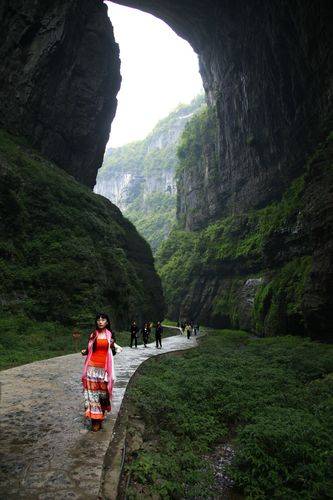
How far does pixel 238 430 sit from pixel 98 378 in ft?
12.1

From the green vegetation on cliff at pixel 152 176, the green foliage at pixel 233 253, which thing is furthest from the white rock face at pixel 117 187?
the green foliage at pixel 233 253

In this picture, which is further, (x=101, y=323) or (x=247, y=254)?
(x=247, y=254)

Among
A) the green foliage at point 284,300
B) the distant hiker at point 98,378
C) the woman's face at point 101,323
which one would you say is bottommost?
the distant hiker at point 98,378

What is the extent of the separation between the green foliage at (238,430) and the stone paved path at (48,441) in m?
0.68

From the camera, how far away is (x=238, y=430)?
7.73 m

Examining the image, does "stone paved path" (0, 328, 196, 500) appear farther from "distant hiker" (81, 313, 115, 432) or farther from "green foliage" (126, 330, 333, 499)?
"green foliage" (126, 330, 333, 499)

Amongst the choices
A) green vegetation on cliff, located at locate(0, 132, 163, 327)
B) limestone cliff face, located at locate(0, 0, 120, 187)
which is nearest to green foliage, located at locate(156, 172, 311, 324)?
green vegetation on cliff, located at locate(0, 132, 163, 327)

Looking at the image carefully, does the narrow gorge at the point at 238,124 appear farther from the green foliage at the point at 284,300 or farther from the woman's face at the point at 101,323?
the woman's face at the point at 101,323

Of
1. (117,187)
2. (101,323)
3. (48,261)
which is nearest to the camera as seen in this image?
(101,323)

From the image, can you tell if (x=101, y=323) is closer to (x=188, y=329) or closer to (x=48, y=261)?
(x=48, y=261)

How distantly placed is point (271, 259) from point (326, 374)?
24.3 meters

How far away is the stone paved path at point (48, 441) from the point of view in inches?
153

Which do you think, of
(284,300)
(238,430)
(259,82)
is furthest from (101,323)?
(259,82)

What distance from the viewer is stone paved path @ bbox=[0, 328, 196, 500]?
3883 mm
